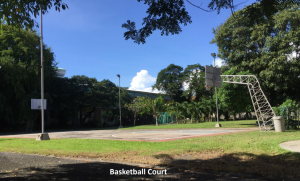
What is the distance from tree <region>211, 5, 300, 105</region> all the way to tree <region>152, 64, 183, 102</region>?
28864 millimetres

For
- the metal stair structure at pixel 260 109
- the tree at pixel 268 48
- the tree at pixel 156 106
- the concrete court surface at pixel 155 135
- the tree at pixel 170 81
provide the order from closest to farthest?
the concrete court surface at pixel 155 135 < the metal stair structure at pixel 260 109 < the tree at pixel 268 48 < the tree at pixel 156 106 < the tree at pixel 170 81

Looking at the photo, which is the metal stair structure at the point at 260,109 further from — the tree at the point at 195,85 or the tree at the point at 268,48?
the tree at the point at 195,85

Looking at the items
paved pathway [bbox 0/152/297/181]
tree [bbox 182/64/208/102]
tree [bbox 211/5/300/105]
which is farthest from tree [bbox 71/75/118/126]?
paved pathway [bbox 0/152/297/181]

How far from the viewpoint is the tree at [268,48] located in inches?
821

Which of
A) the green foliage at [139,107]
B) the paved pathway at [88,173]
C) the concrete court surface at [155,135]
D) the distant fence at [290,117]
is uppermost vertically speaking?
the green foliage at [139,107]

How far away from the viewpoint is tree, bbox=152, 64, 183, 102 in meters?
56.1

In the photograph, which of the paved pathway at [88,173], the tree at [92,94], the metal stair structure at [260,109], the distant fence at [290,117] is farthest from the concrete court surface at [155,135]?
the tree at [92,94]

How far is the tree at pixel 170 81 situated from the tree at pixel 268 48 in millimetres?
28864

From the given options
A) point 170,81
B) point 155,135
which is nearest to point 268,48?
point 155,135

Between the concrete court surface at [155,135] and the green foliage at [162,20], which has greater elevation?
the green foliage at [162,20]

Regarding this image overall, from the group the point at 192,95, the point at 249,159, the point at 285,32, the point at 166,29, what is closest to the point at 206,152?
the point at 249,159

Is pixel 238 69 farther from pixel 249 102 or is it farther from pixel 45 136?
pixel 45 136

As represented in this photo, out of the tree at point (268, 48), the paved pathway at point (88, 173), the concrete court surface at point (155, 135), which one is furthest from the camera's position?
the tree at point (268, 48)

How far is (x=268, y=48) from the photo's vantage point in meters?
22.0
